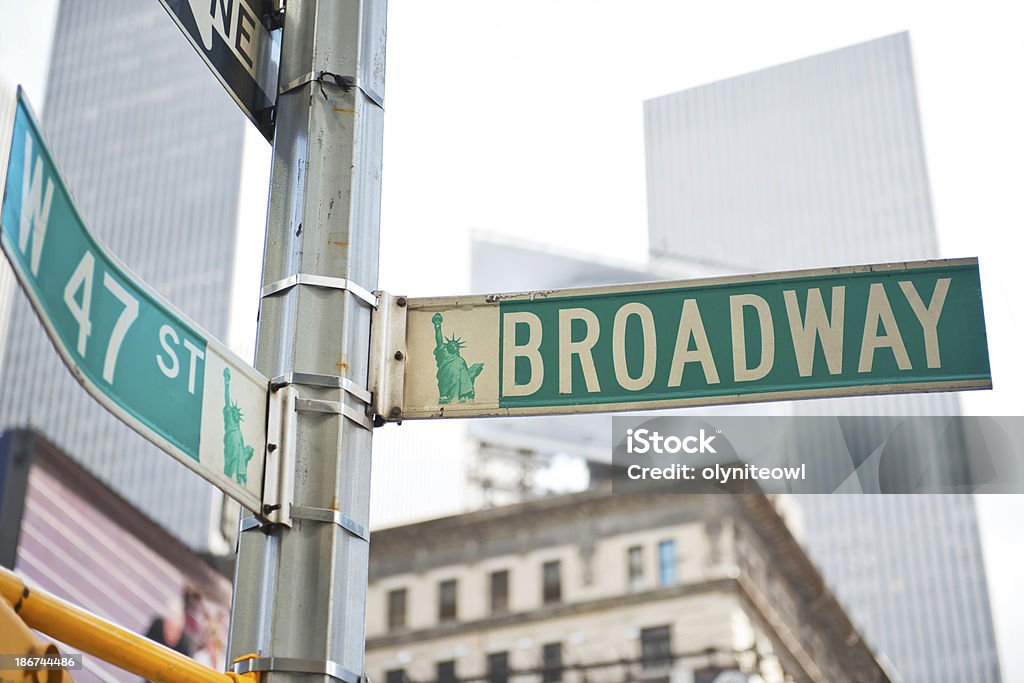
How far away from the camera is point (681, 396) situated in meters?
3.47

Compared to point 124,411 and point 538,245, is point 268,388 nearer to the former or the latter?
point 124,411

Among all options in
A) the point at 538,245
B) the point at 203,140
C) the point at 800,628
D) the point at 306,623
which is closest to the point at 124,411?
the point at 306,623

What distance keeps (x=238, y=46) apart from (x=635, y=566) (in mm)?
49116

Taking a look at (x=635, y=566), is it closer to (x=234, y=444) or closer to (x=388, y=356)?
(x=388, y=356)

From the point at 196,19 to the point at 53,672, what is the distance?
5.95 feet

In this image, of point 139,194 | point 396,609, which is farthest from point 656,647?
point 139,194

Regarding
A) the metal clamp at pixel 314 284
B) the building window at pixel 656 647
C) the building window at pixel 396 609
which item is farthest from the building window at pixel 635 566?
the metal clamp at pixel 314 284

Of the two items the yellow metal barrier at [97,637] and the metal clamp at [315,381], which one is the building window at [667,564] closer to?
the metal clamp at [315,381]

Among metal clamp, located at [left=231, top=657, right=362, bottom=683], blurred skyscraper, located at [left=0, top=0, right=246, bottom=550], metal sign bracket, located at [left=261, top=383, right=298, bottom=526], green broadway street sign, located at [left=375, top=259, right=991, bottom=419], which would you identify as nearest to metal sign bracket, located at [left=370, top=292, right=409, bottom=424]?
green broadway street sign, located at [left=375, top=259, right=991, bottom=419]

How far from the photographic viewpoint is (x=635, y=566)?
5172cm

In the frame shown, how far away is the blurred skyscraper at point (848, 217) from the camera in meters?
142

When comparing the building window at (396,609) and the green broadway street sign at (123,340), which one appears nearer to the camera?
the green broadway street sign at (123,340)

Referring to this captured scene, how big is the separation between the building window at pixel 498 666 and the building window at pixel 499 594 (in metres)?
1.83

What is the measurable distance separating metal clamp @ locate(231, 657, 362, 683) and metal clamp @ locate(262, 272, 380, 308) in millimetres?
896
